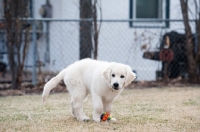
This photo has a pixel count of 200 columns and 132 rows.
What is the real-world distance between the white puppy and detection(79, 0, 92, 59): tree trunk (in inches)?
190

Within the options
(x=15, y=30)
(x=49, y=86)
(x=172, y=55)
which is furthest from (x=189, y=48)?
(x=49, y=86)

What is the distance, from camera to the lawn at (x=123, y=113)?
20.9 ft

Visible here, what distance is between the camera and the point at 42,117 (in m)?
7.24

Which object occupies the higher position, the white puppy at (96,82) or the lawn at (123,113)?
the white puppy at (96,82)

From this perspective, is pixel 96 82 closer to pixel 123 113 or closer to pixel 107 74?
pixel 107 74

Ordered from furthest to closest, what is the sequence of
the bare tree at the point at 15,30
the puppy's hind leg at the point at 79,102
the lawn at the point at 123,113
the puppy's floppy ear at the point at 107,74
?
the bare tree at the point at 15,30 < the puppy's hind leg at the point at 79,102 < the puppy's floppy ear at the point at 107,74 < the lawn at the point at 123,113

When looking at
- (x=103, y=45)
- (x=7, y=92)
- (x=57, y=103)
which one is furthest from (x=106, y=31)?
(x=57, y=103)

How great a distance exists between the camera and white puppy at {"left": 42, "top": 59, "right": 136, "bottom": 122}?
648cm

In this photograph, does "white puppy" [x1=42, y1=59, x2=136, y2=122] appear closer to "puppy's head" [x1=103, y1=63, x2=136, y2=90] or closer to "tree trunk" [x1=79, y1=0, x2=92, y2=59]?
"puppy's head" [x1=103, y1=63, x2=136, y2=90]

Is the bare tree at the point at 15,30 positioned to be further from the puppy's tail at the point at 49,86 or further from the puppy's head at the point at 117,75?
the puppy's head at the point at 117,75

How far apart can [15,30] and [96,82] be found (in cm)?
480

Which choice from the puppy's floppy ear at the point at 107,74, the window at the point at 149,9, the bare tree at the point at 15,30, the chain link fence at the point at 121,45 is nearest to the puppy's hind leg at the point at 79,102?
the puppy's floppy ear at the point at 107,74

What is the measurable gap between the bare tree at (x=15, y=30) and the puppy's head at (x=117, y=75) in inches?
194

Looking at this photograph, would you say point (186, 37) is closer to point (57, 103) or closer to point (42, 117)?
point (57, 103)
